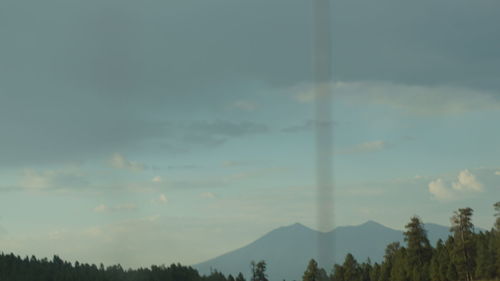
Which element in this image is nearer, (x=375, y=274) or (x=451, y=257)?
(x=451, y=257)

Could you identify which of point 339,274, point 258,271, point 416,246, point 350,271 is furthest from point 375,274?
point 258,271

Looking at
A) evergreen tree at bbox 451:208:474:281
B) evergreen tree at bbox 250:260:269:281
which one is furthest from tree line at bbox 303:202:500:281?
evergreen tree at bbox 250:260:269:281

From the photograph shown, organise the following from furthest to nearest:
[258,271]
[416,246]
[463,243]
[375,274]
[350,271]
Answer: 1. [258,271]
2. [350,271]
3. [375,274]
4. [416,246]
5. [463,243]

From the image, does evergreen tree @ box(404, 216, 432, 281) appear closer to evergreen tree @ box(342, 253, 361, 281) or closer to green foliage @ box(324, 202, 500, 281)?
green foliage @ box(324, 202, 500, 281)

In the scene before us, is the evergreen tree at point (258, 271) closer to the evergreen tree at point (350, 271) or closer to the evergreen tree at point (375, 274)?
the evergreen tree at point (350, 271)

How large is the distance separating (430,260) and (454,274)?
11972mm

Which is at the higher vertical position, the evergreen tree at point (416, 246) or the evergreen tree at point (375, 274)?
the evergreen tree at point (416, 246)

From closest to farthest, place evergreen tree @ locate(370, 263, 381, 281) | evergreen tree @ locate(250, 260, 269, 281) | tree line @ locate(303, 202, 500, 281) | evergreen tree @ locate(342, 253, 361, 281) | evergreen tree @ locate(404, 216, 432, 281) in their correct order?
tree line @ locate(303, 202, 500, 281)
evergreen tree @ locate(404, 216, 432, 281)
evergreen tree @ locate(370, 263, 381, 281)
evergreen tree @ locate(342, 253, 361, 281)
evergreen tree @ locate(250, 260, 269, 281)

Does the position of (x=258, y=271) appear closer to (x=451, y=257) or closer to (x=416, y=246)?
(x=416, y=246)

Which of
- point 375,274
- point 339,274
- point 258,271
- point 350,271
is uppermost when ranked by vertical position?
point 258,271

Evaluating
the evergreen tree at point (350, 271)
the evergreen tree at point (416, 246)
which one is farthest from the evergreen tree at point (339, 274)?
the evergreen tree at point (416, 246)

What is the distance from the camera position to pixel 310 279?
6378 inches

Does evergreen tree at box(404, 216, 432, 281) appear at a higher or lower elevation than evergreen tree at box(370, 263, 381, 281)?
higher

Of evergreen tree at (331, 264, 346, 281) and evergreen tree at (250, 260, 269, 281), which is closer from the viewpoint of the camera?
evergreen tree at (331, 264, 346, 281)
